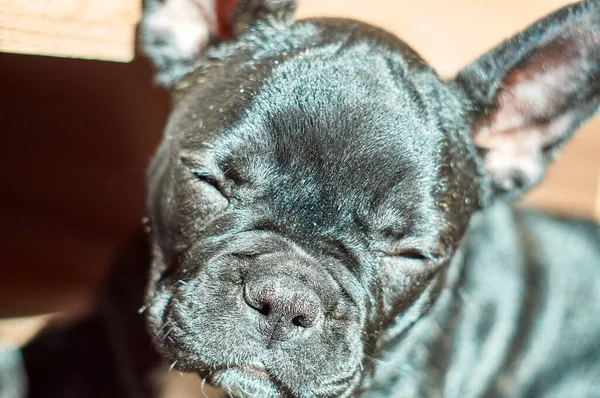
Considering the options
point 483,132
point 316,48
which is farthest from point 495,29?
point 316,48

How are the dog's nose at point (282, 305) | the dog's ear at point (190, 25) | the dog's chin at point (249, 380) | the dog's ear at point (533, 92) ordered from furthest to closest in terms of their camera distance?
1. the dog's ear at point (190, 25)
2. the dog's ear at point (533, 92)
3. the dog's chin at point (249, 380)
4. the dog's nose at point (282, 305)

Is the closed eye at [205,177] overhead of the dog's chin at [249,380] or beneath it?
overhead

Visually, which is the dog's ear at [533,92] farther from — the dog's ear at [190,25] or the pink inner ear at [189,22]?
the pink inner ear at [189,22]

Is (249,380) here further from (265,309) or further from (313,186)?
(313,186)

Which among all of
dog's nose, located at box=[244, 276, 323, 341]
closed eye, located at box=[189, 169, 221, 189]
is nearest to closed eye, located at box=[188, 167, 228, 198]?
closed eye, located at box=[189, 169, 221, 189]

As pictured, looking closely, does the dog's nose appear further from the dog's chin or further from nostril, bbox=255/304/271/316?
the dog's chin

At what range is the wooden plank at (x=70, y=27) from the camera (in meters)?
1.82

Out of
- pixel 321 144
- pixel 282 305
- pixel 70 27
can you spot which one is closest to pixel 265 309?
pixel 282 305

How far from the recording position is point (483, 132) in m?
2.32

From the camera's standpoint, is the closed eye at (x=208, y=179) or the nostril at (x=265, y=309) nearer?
the nostril at (x=265, y=309)

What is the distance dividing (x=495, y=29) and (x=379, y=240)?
74.1 inches

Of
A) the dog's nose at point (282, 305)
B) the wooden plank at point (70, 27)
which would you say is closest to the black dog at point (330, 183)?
the dog's nose at point (282, 305)

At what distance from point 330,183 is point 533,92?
898mm

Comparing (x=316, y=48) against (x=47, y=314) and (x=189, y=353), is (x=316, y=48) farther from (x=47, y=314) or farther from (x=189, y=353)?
(x=47, y=314)
